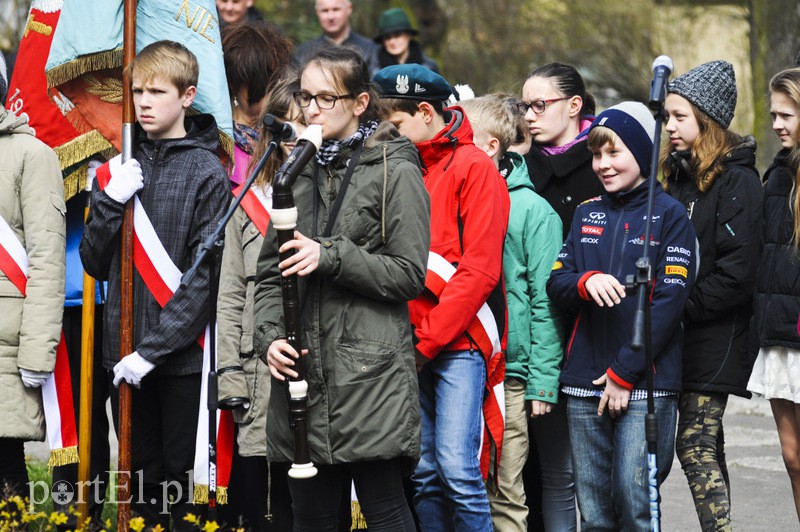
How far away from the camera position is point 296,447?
3.92 meters

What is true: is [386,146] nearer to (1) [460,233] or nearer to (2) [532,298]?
(1) [460,233]

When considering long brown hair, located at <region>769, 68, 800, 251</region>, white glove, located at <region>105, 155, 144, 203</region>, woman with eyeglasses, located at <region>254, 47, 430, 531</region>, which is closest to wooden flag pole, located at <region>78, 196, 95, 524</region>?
white glove, located at <region>105, 155, 144, 203</region>

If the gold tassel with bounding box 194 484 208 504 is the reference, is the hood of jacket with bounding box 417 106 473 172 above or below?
above

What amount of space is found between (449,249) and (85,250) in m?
1.53

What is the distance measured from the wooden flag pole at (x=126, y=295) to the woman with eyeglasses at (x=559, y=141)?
1890mm

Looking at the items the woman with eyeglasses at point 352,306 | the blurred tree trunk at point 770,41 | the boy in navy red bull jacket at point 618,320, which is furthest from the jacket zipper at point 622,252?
the blurred tree trunk at point 770,41

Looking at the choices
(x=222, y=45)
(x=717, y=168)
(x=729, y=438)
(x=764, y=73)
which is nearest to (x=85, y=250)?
(x=222, y=45)

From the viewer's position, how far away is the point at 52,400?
5.29 metres

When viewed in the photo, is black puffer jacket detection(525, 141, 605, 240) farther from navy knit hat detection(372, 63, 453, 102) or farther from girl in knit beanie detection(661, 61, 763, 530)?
navy knit hat detection(372, 63, 453, 102)

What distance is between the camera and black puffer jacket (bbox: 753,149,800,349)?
5098 mm

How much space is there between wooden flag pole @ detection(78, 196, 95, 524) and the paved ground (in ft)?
8.61

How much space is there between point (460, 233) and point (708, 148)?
1.14 meters

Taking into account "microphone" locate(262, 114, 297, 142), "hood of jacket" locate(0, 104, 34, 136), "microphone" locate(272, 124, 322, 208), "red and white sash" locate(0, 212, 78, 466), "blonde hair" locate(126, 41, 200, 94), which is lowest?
"red and white sash" locate(0, 212, 78, 466)

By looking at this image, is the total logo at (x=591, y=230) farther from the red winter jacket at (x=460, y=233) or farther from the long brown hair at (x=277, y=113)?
the long brown hair at (x=277, y=113)
